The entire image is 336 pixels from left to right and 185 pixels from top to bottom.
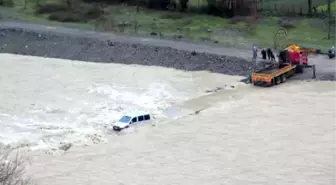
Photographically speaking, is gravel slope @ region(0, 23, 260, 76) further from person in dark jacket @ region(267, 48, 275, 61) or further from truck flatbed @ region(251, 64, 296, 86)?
truck flatbed @ region(251, 64, 296, 86)

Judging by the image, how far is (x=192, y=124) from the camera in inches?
1405

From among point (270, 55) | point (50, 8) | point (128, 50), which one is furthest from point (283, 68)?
point (50, 8)

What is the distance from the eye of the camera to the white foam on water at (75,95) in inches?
1355

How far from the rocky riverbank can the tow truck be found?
6.08ft

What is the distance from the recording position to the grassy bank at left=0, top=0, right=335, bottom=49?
5056 centimetres

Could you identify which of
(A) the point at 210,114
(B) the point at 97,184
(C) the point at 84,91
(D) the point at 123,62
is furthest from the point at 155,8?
(B) the point at 97,184

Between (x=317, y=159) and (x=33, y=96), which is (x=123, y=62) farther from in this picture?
(x=317, y=159)

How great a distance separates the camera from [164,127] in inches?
1390

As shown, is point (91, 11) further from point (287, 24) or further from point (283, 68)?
point (283, 68)

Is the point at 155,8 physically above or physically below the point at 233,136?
above

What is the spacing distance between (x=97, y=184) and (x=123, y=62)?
60.8 feet

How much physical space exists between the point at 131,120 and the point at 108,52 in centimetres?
1375

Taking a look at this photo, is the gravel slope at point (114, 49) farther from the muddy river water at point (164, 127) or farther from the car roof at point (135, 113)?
the car roof at point (135, 113)

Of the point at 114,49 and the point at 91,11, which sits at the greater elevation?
the point at 91,11
